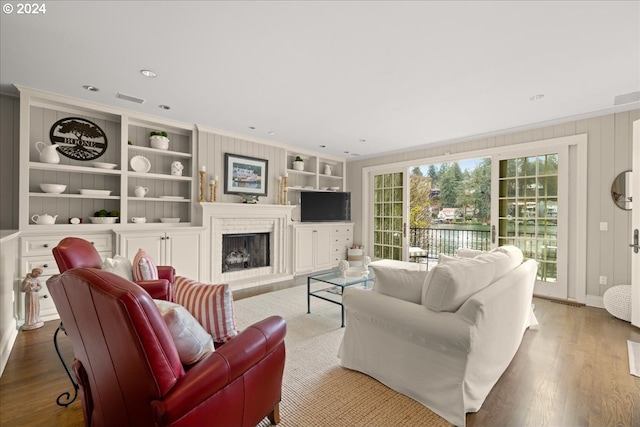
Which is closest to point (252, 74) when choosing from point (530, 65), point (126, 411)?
point (530, 65)

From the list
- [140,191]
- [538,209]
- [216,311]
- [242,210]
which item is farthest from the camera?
[242,210]

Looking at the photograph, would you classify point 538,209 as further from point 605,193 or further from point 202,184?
point 202,184

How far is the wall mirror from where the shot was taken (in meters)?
3.48

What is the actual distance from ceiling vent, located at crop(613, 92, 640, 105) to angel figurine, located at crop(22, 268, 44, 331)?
20.9 feet

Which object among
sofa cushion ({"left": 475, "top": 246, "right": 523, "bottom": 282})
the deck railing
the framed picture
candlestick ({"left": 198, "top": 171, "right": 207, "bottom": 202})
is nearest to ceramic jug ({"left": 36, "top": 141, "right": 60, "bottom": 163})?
candlestick ({"left": 198, "top": 171, "right": 207, "bottom": 202})

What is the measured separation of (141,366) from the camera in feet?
3.26

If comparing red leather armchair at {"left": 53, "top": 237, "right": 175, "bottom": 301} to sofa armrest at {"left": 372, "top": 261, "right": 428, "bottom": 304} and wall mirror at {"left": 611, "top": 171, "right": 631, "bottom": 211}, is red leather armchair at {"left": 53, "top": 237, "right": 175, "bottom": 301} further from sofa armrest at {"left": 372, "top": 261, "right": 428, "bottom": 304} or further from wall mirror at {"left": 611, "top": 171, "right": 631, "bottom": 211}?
wall mirror at {"left": 611, "top": 171, "right": 631, "bottom": 211}

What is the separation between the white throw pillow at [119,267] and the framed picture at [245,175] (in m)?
2.40

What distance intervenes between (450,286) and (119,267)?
245cm

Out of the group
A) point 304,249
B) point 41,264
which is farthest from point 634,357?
point 41,264

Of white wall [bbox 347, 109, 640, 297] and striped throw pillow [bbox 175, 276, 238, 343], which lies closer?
striped throw pillow [bbox 175, 276, 238, 343]

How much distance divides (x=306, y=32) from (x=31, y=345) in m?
3.50

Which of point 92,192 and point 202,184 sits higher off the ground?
point 202,184

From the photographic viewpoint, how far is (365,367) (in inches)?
84.5
